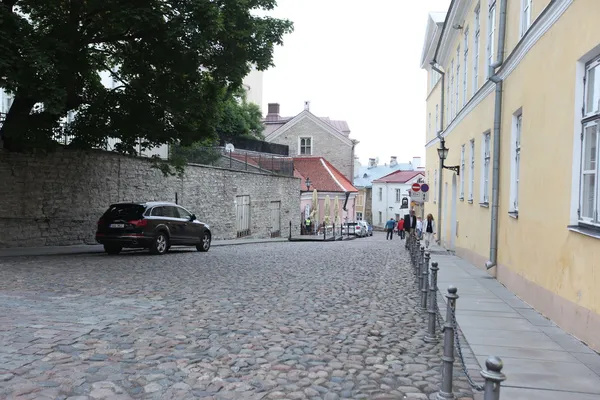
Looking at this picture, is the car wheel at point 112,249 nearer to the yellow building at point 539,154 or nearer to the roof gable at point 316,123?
the yellow building at point 539,154

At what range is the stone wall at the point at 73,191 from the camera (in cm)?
1716

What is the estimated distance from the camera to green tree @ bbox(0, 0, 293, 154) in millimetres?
13109

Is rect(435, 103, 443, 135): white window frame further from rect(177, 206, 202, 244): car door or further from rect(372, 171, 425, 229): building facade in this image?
rect(372, 171, 425, 229): building facade

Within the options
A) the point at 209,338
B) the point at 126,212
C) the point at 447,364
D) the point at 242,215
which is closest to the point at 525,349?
the point at 447,364

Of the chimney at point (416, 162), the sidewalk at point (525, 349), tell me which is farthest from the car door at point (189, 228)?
the chimney at point (416, 162)

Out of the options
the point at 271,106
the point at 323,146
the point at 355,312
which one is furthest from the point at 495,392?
the point at 271,106

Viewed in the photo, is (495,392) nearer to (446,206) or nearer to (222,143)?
(446,206)

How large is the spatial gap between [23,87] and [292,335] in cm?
945

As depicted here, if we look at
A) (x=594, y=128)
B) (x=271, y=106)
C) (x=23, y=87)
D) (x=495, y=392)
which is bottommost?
(x=495, y=392)

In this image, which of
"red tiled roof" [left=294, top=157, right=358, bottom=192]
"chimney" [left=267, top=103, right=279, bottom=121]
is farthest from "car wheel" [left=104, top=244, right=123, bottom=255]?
"chimney" [left=267, top=103, right=279, bottom=121]

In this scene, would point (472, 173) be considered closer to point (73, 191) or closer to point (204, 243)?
point (204, 243)

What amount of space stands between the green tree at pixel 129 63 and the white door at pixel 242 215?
13.2 metres

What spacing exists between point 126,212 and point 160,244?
1502mm

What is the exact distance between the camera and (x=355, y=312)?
852 centimetres
